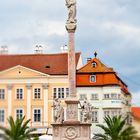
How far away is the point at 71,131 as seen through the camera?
102ft

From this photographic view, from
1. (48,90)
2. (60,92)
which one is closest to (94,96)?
(60,92)

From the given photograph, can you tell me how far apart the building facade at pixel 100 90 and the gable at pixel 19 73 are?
192 inches

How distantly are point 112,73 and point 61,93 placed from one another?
19.8 feet

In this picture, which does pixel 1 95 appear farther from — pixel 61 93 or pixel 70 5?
pixel 70 5

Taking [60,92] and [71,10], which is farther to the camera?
[60,92]

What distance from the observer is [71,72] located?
3184 centimetres

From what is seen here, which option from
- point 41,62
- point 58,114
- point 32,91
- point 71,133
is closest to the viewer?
point 71,133

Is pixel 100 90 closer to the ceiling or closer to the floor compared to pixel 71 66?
closer to the ceiling

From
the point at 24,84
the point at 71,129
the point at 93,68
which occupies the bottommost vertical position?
the point at 71,129

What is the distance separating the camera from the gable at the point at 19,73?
61578mm

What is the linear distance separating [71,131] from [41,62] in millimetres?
33152

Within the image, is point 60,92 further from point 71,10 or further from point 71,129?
point 71,129

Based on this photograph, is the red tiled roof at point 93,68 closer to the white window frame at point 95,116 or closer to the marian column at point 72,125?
the white window frame at point 95,116

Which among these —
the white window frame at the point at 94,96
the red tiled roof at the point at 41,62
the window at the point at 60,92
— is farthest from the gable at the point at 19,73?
the white window frame at the point at 94,96
